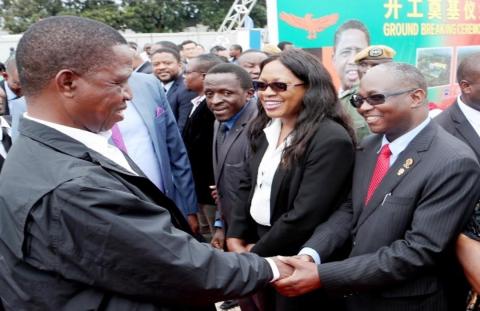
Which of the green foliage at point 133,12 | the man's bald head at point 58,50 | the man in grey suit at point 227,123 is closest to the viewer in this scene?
the man's bald head at point 58,50

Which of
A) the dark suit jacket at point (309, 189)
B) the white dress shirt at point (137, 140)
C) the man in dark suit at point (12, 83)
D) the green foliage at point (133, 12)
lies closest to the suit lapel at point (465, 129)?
the dark suit jacket at point (309, 189)

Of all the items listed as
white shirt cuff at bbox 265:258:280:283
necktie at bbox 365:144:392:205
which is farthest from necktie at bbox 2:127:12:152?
necktie at bbox 365:144:392:205

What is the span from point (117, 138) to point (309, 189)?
4.29 ft

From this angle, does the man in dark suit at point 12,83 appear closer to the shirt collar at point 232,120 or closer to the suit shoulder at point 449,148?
the shirt collar at point 232,120

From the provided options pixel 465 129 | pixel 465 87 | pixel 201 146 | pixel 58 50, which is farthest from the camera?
pixel 201 146

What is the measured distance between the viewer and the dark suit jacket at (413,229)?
2072 millimetres

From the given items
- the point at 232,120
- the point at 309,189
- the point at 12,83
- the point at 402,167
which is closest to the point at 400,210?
the point at 402,167

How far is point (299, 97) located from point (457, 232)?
1.07 meters

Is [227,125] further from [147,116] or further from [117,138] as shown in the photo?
[117,138]

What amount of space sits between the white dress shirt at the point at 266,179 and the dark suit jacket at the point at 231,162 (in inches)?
24.7

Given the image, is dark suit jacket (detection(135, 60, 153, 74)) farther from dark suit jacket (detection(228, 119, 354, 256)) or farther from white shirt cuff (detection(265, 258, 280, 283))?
white shirt cuff (detection(265, 258, 280, 283))

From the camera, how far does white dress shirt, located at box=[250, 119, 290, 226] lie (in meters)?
2.72

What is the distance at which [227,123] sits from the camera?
153 inches

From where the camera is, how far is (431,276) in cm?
219
